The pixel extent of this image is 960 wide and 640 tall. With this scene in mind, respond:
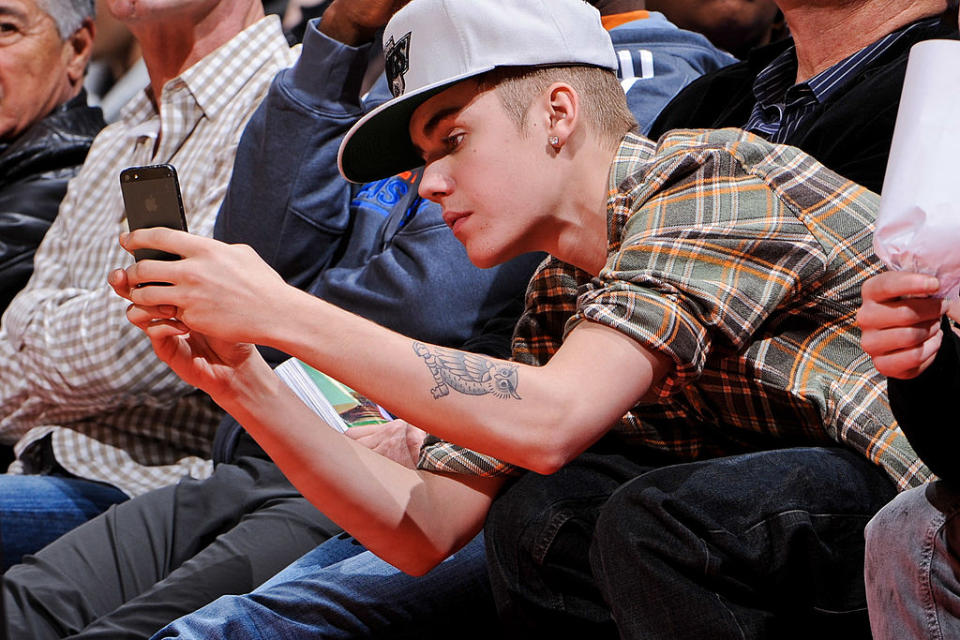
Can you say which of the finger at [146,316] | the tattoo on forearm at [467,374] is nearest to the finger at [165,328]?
the finger at [146,316]

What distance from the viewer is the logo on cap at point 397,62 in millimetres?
1604

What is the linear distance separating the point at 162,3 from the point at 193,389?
95 cm

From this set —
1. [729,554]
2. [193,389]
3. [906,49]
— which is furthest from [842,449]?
[193,389]

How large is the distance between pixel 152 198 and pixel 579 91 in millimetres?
594

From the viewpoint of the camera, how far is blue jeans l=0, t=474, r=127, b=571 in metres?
2.24

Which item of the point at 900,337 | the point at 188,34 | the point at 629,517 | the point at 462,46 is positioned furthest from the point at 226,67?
the point at 900,337

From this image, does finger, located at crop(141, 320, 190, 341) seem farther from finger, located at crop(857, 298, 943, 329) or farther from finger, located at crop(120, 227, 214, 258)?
finger, located at crop(857, 298, 943, 329)

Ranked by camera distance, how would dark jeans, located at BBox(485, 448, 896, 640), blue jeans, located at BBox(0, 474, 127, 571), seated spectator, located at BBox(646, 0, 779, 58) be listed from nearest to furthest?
dark jeans, located at BBox(485, 448, 896, 640) < blue jeans, located at BBox(0, 474, 127, 571) < seated spectator, located at BBox(646, 0, 779, 58)

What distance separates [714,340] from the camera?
1.39 m

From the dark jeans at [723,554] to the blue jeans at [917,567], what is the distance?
127 mm

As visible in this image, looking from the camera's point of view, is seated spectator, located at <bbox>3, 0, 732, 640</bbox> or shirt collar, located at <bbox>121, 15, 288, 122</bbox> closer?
seated spectator, located at <bbox>3, 0, 732, 640</bbox>

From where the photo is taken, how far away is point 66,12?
3.21 m

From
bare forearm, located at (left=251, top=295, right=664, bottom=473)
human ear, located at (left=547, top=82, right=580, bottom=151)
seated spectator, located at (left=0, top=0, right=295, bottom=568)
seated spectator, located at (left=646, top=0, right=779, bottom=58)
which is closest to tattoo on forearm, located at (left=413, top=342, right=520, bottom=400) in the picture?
bare forearm, located at (left=251, top=295, right=664, bottom=473)

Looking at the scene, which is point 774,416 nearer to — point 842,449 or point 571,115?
point 842,449
